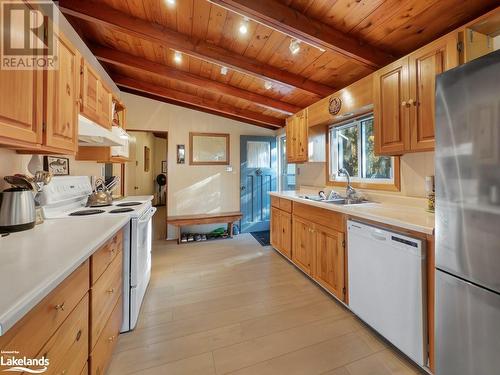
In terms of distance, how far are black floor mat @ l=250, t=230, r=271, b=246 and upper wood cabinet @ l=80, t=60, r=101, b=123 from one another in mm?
3037

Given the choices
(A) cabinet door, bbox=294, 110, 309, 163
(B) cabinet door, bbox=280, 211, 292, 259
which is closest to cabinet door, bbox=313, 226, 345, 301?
(B) cabinet door, bbox=280, 211, 292, 259

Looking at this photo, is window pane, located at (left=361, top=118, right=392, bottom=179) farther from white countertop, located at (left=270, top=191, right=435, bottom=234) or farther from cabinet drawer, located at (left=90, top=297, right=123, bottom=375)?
cabinet drawer, located at (left=90, top=297, right=123, bottom=375)

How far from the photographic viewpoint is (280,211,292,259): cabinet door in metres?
2.93

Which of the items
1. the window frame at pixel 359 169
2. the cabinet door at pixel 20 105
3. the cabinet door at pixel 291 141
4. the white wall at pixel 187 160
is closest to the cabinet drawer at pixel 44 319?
the cabinet door at pixel 20 105

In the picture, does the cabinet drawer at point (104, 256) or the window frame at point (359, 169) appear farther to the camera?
the window frame at point (359, 169)

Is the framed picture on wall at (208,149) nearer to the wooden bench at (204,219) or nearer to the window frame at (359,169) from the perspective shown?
the wooden bench at (204,219)

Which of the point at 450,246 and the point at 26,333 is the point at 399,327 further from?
the point at 26,333

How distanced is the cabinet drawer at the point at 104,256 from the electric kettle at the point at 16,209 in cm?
42

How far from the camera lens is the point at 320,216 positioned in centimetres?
226

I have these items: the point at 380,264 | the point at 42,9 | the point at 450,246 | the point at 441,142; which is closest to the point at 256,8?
the point at 42,9

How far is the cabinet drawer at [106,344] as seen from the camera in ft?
3.70

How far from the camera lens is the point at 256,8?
1605mm

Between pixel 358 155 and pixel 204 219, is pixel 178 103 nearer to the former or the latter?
pixel 204 219

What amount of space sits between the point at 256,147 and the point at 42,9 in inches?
148
